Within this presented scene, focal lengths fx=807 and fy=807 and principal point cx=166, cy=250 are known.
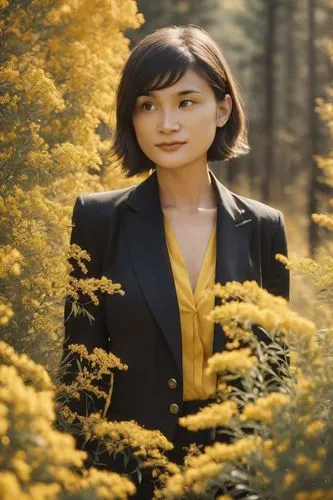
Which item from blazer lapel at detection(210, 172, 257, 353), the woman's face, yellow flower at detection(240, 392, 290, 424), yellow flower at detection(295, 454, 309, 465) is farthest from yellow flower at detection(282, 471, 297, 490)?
the woman's face

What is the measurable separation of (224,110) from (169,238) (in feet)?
1.98

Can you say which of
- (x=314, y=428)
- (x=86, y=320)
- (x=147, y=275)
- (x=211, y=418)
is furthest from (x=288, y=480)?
(x=86, y=320)

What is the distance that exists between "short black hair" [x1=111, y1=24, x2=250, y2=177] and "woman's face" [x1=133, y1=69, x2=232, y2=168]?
34mm

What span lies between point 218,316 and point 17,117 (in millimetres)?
1985

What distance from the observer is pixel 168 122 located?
3010mm

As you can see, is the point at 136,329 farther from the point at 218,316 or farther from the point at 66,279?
the point at 218,316

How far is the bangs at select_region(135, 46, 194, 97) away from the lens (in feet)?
9.78

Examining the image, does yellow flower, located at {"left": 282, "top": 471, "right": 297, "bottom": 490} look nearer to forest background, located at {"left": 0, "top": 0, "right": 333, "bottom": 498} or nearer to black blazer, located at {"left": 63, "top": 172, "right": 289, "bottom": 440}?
forest background, located at {"left": 0, "top": 0, "right": 333, "bottom": 498}

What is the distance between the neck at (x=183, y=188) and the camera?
3250mm

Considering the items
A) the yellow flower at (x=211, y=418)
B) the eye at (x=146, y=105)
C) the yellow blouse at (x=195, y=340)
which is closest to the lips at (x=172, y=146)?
the eye at (x=146, y=105)

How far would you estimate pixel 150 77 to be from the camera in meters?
2.99

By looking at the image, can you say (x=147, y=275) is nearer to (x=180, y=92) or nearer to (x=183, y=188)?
(x=183, y=188)

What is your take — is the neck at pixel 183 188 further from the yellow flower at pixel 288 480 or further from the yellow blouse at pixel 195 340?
the yellow flower at pixel 288 480

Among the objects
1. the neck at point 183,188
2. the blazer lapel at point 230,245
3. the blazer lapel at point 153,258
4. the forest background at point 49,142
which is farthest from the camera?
the forest background at point 49,142
